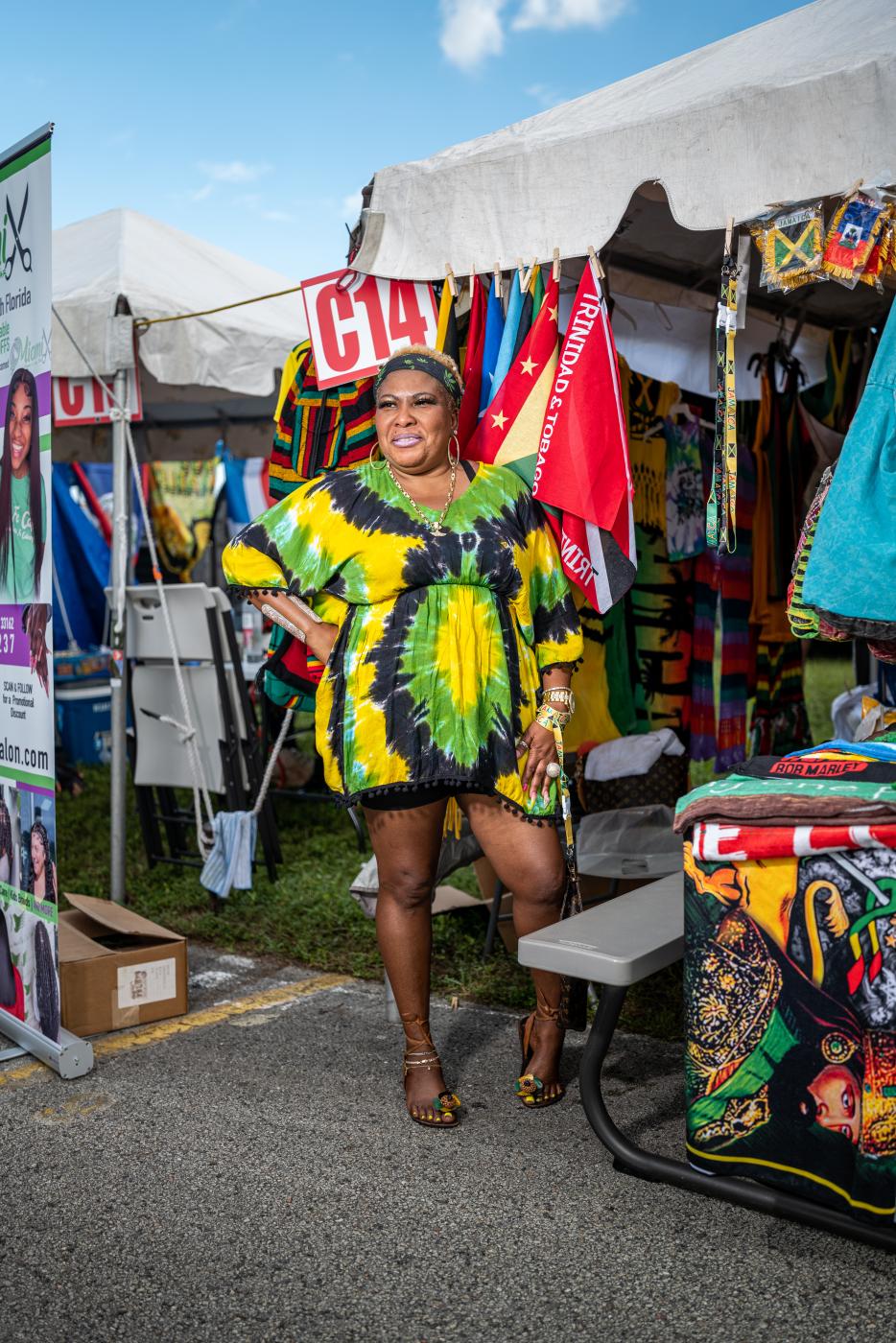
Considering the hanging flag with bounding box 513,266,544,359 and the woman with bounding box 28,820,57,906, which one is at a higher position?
the hanging flag with bounding box 513,266,544,359

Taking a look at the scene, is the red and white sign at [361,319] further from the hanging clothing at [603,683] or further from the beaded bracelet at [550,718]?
the beaded bracelet at [550,718]

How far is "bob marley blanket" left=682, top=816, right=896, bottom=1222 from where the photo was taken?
2127 mm

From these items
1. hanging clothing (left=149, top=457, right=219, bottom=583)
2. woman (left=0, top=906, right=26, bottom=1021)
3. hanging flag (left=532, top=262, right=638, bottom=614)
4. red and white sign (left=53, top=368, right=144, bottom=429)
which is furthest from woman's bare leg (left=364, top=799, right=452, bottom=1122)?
hanging clothing (left=149, top=457, right=219, bottom=583)

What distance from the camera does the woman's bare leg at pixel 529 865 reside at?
3.04m

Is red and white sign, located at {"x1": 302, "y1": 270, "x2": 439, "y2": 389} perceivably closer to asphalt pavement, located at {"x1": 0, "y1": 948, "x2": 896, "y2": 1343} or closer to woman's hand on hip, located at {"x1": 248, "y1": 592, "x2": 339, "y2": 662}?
woman's hand on hip, located at {"x1": 248, "y1": 592, "x2": 339, "y2": 662}

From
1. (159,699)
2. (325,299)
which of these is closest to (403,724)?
(325,299)

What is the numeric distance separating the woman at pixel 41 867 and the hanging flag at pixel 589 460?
1604 mm

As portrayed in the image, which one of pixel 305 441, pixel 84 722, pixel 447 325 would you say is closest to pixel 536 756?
pixel 447 325

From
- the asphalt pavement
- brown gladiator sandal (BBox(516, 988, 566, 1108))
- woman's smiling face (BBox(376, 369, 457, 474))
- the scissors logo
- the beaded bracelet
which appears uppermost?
the scissors logo

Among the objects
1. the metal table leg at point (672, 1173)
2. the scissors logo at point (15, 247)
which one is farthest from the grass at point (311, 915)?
the scissors logo at point (15, 247)

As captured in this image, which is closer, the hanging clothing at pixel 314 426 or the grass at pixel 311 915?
the hanging clothing at pixel 314 426

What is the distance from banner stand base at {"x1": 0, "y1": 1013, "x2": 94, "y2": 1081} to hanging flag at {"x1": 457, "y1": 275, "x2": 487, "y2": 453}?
6.54 ft

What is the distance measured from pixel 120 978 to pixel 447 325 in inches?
85.7

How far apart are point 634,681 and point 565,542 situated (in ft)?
4.59
